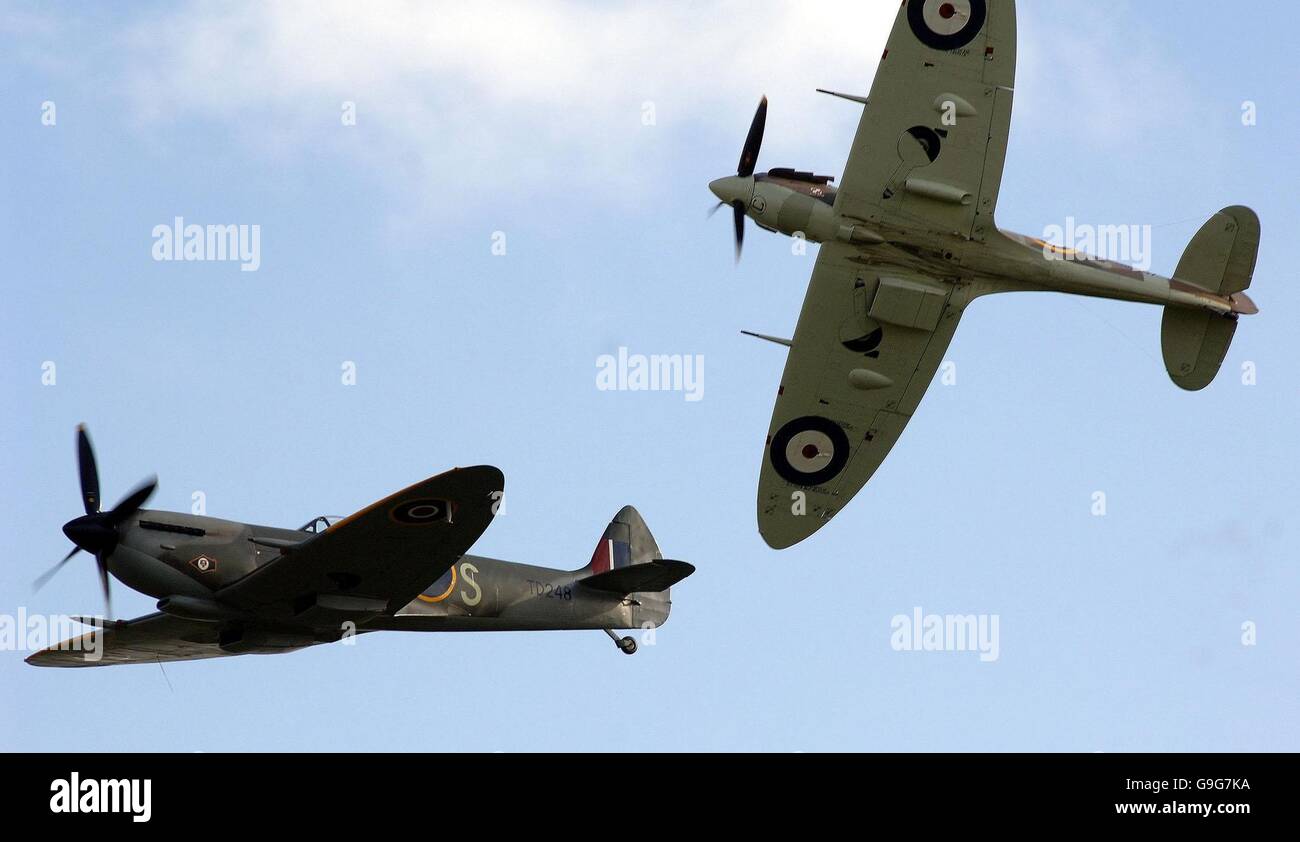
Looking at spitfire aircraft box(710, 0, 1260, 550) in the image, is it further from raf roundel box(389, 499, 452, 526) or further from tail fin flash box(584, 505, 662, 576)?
raf roundel box(389, 499, 452, 526)

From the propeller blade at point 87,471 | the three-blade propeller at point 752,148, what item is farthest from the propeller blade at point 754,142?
the propeller blade at point 87,471

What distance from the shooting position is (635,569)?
26.9m

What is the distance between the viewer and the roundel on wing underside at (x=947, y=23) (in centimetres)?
2498

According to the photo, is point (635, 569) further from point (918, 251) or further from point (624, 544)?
point (918, 251)

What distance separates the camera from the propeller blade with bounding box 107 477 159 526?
23.4 m

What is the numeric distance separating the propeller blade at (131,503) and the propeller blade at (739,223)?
7.57m

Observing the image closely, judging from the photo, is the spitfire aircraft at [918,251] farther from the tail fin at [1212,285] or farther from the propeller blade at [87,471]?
the propeller blade at [87,471]

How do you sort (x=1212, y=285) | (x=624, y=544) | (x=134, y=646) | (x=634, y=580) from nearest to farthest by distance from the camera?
1. (x=1212, y=285)
2. (x=634, y=580)
3. (x=134, y=646)
4. (x=624, y=544)

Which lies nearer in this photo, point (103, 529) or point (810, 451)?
point (103, 529)

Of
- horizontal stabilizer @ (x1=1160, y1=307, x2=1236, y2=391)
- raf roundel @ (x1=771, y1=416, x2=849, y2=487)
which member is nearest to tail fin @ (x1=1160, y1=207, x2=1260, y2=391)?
horizontal stabilizer @ (x1=1160, y1=307, x2=1236, y2=391)

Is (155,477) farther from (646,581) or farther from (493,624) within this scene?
(646,581)

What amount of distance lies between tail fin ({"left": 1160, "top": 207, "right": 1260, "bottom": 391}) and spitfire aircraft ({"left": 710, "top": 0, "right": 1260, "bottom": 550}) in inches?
0.7

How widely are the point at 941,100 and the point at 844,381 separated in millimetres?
4124

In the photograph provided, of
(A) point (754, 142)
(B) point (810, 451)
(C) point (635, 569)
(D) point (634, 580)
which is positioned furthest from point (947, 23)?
(D) point (634, 580)
